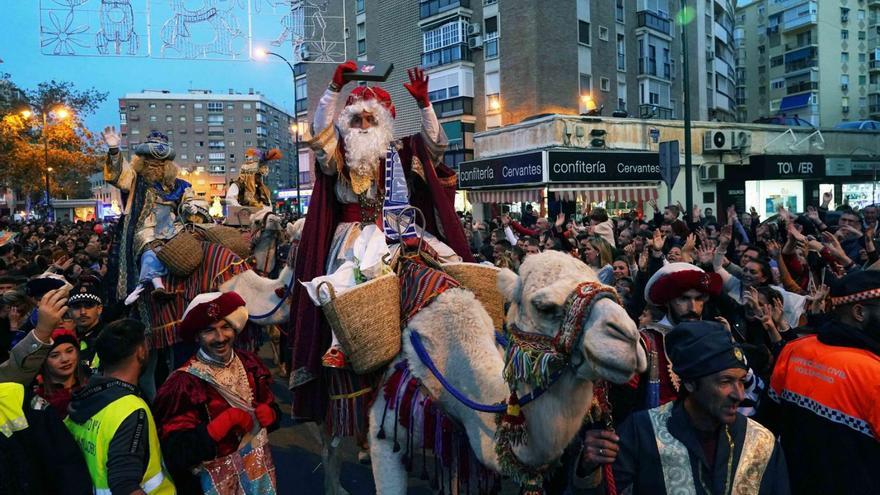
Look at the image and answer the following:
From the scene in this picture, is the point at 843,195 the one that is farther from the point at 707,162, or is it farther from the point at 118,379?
the point at 118,379

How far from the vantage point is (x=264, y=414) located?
3871 millimetres

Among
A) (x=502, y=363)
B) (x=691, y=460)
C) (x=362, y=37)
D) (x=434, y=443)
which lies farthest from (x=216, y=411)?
(x=362, y=37)

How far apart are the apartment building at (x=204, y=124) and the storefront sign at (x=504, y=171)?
9497cm

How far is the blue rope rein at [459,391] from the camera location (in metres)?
2.96

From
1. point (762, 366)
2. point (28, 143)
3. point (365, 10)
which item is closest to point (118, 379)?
point (762, 366)

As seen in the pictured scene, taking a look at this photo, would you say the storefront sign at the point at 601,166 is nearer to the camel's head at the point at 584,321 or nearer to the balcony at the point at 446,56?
the balcony at the point at 446,56

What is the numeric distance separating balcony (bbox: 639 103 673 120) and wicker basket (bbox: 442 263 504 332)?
98.4 feet

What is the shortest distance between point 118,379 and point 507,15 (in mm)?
33693

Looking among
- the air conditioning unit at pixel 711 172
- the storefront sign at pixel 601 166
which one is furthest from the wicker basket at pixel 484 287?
the air conditioning unit at pixel 711 172

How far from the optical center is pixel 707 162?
27.7m

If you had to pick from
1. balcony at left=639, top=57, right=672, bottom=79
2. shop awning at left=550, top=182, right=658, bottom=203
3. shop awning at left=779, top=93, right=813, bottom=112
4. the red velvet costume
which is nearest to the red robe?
the red velvet costume

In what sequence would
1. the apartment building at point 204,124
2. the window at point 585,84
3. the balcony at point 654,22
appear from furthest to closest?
the apartment building at point 204,124 → the balcony at point 654,22 → the window at point 585,84

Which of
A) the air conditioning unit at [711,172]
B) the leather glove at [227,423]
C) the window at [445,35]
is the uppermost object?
the window at [445,35]

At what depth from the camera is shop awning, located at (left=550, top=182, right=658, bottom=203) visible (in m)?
22.2
